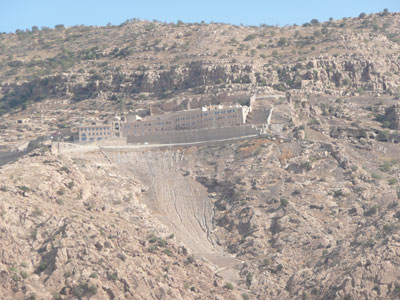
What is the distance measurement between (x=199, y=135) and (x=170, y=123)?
6.26 m

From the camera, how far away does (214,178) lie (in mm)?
94125

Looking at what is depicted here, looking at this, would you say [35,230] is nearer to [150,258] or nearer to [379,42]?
[150,258]

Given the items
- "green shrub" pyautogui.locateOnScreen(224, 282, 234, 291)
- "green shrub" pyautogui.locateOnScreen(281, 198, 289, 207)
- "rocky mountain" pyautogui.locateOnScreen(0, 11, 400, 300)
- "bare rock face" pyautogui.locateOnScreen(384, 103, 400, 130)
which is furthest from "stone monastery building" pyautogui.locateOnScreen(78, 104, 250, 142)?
"green shrub" pyautogui.locateOnScreen(224, 282, 234, 291)

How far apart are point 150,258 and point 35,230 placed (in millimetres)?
8744

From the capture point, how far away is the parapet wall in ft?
334

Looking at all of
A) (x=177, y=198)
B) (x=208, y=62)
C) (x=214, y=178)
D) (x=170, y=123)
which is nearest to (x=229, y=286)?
(x=177, y=198)

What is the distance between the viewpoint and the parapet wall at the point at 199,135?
4008 inches

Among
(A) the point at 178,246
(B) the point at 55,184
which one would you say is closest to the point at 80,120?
(B) the point at 55,184

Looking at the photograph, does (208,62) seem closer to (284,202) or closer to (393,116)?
(393,116)

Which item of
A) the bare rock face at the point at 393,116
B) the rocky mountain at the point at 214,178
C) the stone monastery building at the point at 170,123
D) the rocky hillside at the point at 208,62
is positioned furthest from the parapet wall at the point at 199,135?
the rocky hillside at the point at 208,62

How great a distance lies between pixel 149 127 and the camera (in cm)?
10831

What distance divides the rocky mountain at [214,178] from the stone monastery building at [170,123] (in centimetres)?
369

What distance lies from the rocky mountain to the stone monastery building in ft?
12.1

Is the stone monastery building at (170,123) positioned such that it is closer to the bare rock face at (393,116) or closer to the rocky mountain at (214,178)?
the rocky mountain at (214,178)
